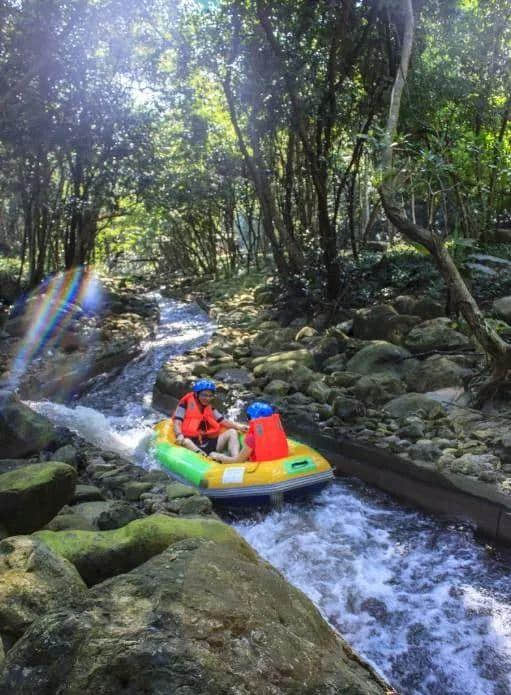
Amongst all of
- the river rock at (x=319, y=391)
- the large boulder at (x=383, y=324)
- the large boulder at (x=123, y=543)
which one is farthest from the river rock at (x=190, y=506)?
the large boulder at (x=383, y=324)

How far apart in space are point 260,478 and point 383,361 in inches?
147

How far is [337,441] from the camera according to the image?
24.0 ft

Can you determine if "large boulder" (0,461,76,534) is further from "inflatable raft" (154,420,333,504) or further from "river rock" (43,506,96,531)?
"inflatable raft" (154,420,333,504)

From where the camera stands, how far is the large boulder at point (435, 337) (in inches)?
347

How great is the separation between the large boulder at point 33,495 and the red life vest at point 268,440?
2570mm

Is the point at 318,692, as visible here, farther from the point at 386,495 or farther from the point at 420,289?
the point at 420,289

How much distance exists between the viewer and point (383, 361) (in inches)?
355

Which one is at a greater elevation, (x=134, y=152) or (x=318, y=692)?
(x=134, y=152)

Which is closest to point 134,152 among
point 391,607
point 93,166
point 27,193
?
point 93,166

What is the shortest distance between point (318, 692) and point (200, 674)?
44 cm

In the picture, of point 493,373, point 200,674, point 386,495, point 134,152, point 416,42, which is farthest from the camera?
point 134,152

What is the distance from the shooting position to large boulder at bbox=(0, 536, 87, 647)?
8.41 ft

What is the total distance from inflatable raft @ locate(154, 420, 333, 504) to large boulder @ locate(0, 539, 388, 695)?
11.8 feet

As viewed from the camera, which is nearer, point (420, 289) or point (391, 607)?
point (391, 607)
